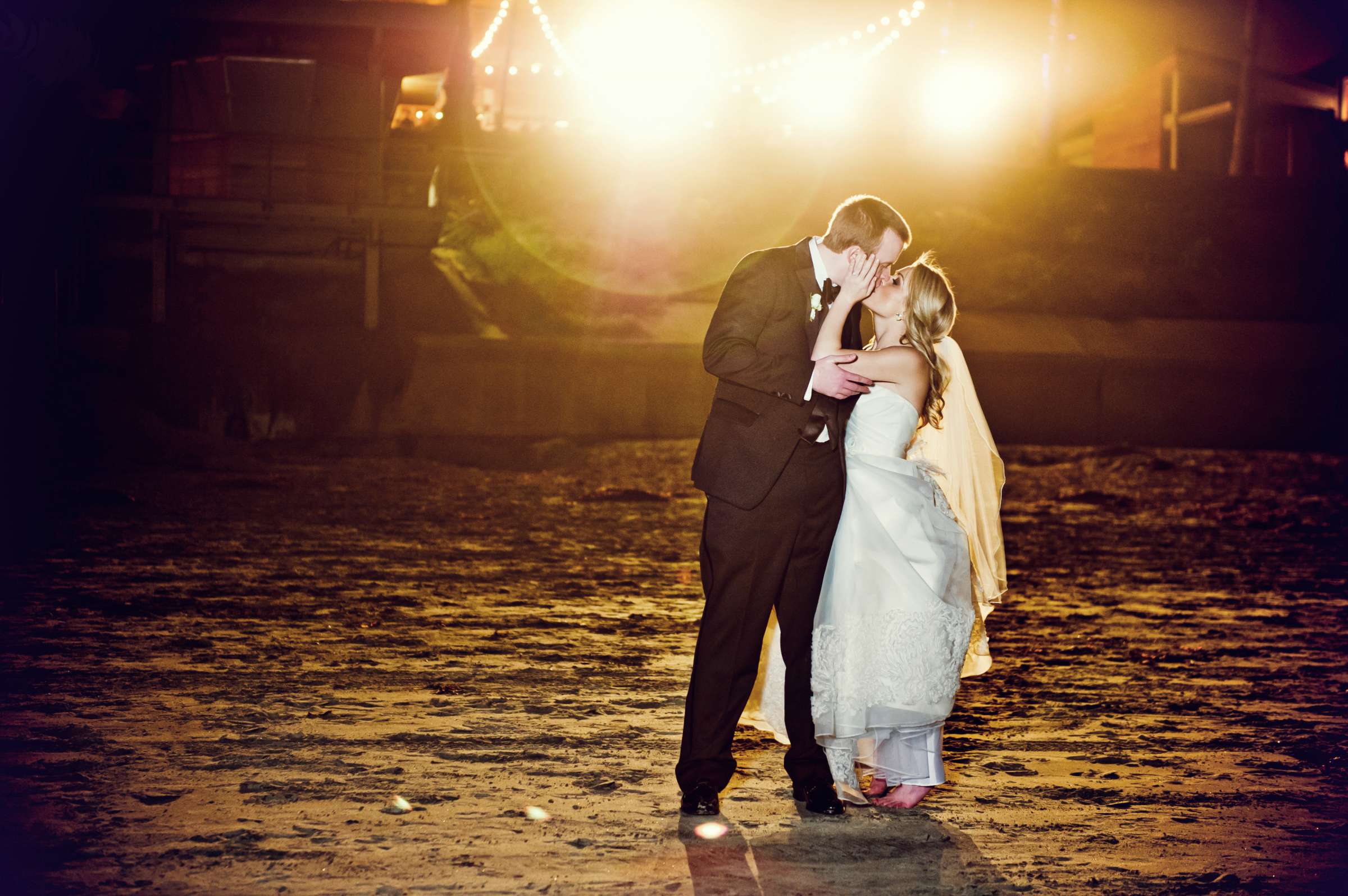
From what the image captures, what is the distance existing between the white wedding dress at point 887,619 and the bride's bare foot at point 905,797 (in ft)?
0.15

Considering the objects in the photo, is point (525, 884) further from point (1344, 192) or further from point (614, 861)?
point (1344, 192)

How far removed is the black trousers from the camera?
3.70 m

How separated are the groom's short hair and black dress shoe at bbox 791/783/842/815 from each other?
1652mm

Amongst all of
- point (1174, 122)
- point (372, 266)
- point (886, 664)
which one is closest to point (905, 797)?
point (886, 664)

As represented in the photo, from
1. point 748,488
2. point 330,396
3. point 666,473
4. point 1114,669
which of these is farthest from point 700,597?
point 330,396

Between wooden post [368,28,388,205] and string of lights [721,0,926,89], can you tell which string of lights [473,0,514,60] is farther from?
string of lights [721,0,926,89]

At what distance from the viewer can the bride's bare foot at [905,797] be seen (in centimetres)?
388

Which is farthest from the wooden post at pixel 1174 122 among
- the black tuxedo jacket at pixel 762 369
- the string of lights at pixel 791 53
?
the black tuxedo jacket at pixel 762 369

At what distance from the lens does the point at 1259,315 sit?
73.5ft

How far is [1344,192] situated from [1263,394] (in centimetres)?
856

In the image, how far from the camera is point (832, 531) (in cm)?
382

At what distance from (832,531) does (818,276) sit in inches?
30.8

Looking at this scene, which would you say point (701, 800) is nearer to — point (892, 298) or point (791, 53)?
point (892, 298)

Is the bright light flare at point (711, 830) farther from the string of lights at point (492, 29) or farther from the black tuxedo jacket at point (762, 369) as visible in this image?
the string of lights at point (492, 29)
